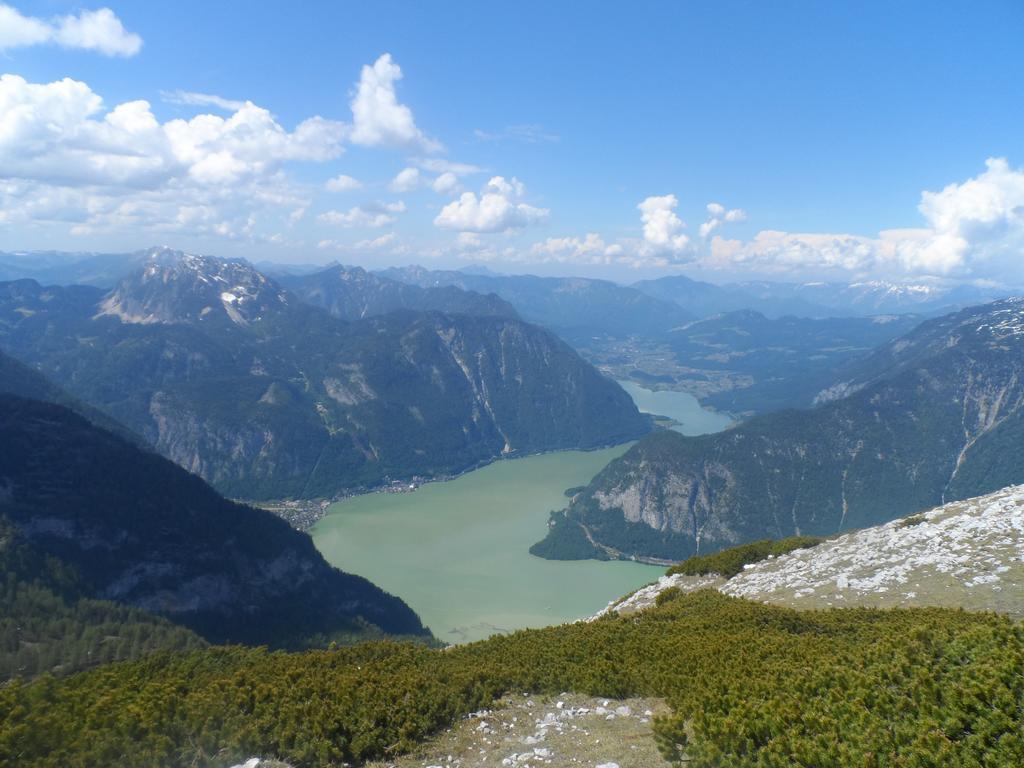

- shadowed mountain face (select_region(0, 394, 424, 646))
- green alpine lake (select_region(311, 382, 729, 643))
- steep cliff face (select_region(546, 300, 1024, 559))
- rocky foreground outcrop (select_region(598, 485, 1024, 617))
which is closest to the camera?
rocky foreground outcrop (select_region(598, 485, 1024, 617))

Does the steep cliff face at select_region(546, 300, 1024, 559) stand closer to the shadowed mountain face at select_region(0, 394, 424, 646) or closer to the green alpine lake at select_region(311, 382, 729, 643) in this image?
the green alpine lake at select_region(311, 382, 729, 643)

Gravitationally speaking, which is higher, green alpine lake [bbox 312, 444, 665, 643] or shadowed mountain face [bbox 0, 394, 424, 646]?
shadowed mountain face [bbox 0, 394, 424, 646]

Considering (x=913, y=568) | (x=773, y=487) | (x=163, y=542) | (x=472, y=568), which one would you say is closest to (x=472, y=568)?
(x=472, y=568)

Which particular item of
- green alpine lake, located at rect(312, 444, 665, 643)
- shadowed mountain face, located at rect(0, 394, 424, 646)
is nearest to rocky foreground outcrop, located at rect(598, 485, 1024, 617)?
shadowed mountain face, located at rect(0, 394, 424, 646)

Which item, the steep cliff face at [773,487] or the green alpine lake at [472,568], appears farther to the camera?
the steep cliff face at [773,487]

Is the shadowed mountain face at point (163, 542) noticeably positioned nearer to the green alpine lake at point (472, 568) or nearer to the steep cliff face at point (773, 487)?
the green alpine lake at point (472, 568)

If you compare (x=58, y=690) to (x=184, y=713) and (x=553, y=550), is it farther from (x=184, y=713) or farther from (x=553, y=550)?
(x=553, y=550)

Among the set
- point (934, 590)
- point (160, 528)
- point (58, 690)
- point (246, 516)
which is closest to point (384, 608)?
point (246, 516)

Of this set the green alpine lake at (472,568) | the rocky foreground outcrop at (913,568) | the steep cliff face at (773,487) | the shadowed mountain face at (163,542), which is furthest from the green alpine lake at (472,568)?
the rocky foreground outcrop at (913,568)

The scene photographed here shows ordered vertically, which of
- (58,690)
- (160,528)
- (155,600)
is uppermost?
Result: (58,690)
